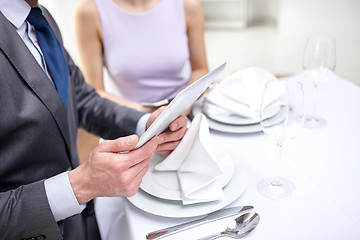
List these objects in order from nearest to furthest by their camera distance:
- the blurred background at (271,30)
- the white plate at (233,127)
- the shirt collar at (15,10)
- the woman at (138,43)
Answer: the shirt collar at (15,10), the white plate at (233,127), the woman at (138,43), the blurred background at (271,30)

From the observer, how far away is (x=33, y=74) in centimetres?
85

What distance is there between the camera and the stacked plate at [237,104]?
110 cm

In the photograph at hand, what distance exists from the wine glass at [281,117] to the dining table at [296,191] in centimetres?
2

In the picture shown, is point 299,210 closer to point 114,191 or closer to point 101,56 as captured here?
point 114,191

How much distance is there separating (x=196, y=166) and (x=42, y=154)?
0.39 meters

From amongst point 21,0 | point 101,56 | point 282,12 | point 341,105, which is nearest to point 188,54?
point 101,56

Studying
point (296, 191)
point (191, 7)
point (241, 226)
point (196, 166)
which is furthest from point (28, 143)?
point (191, 7)

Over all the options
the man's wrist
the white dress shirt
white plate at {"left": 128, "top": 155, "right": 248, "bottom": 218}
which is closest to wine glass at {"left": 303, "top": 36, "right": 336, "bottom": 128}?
white plate at {"left": 128, "top": 155, "right": 248, "bottom": 218}

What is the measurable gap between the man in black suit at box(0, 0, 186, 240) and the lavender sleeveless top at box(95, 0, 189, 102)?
25.9 inches

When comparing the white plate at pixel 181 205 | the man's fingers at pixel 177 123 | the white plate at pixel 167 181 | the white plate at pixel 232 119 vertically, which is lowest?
the white plate at pixel 181 205

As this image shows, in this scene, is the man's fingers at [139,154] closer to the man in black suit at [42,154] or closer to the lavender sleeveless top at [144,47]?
the man in black suit at [42,154]

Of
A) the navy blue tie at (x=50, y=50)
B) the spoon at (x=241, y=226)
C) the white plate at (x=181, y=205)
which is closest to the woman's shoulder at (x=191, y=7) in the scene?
the navy blue tie at (x=50, y=50)

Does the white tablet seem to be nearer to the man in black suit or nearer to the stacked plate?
the man in black suit

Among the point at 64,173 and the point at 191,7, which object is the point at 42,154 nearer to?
the point at 64,173
